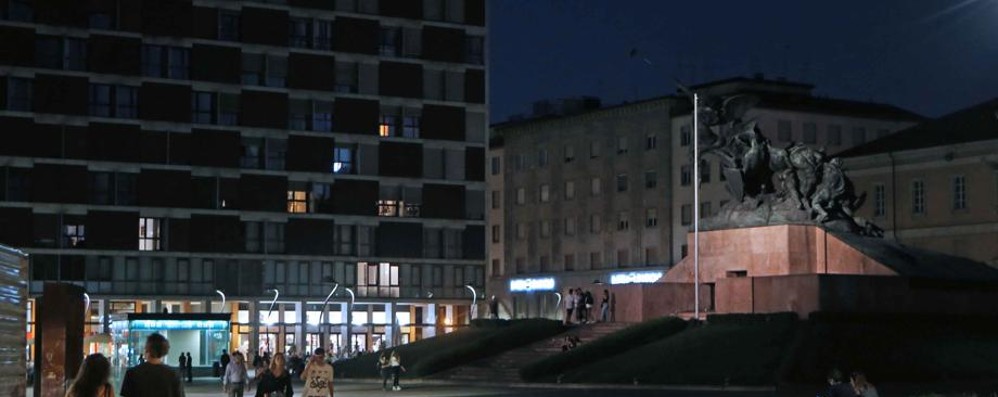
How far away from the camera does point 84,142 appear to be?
10181 centimetres

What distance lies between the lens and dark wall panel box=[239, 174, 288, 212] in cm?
10638

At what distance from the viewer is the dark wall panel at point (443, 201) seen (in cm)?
11238

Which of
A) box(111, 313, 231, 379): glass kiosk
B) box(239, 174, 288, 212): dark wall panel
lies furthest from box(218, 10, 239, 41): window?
box(111, 313, 231, 379): glass kiosk

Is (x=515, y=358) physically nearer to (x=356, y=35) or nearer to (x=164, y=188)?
(x=164, y=188)

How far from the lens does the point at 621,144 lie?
117000mm

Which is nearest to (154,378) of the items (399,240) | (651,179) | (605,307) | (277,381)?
(277,381)

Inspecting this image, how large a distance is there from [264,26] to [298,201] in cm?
1069

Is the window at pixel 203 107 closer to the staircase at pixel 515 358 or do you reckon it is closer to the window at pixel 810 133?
the window at pixel 810 133

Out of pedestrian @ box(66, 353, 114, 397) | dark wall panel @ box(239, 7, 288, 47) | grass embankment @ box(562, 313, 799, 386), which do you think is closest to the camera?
pedestrian @ box(66, 353, 114, 397)

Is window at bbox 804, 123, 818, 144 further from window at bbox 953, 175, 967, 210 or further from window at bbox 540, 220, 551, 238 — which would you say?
window at bbox 953, 175, 967, 210

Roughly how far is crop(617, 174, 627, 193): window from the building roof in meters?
23.2

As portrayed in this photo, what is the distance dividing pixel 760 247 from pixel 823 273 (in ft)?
11.1

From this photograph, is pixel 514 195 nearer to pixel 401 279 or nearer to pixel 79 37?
pixel 401 279

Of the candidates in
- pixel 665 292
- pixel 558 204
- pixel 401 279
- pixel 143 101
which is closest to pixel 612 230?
pixel 558 204
